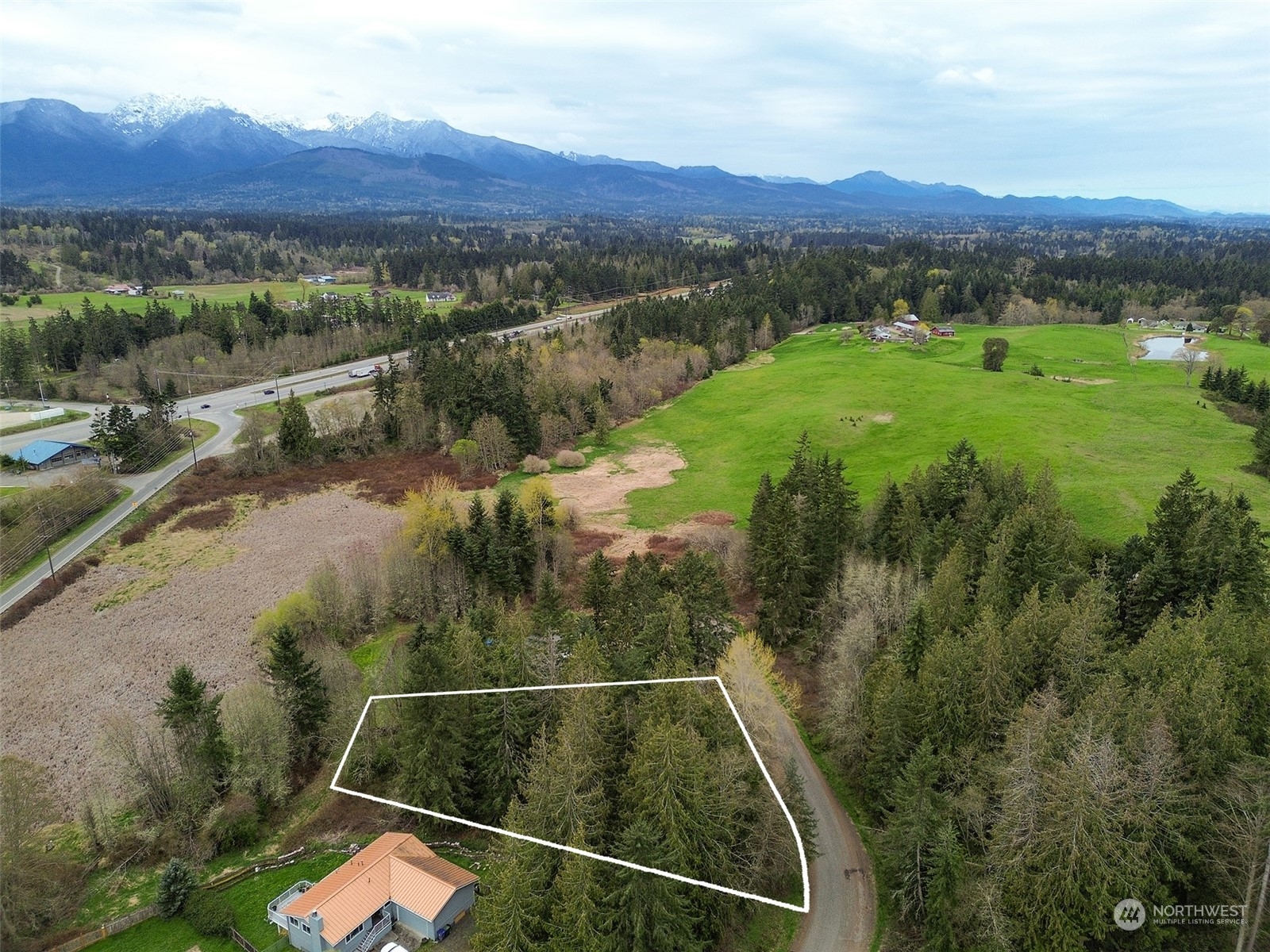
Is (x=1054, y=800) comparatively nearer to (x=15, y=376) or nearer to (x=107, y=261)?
(x=15, y=376)

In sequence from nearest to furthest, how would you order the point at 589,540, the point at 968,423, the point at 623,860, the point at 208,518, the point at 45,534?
the point at 623,860 → the point at 45,534 → the point at 589,540 → the point at 208,518 → the point at 968,423

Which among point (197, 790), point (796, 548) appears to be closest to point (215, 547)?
point (197, 790)

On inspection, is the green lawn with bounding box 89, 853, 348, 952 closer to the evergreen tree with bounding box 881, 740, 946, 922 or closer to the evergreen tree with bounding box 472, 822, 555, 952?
the evergreen tree with bounding box 472, 822, 555, 952

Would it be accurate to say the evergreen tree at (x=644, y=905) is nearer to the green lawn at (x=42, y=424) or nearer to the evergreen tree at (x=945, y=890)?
the evergreen tree at (x=945, y=890)

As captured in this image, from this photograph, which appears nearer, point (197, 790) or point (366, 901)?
point (366, 901)

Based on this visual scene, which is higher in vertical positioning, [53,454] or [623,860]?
[623,860]

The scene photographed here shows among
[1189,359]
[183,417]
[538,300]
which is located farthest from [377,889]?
[538,300]

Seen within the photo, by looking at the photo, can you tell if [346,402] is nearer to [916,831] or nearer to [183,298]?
[916,831]
